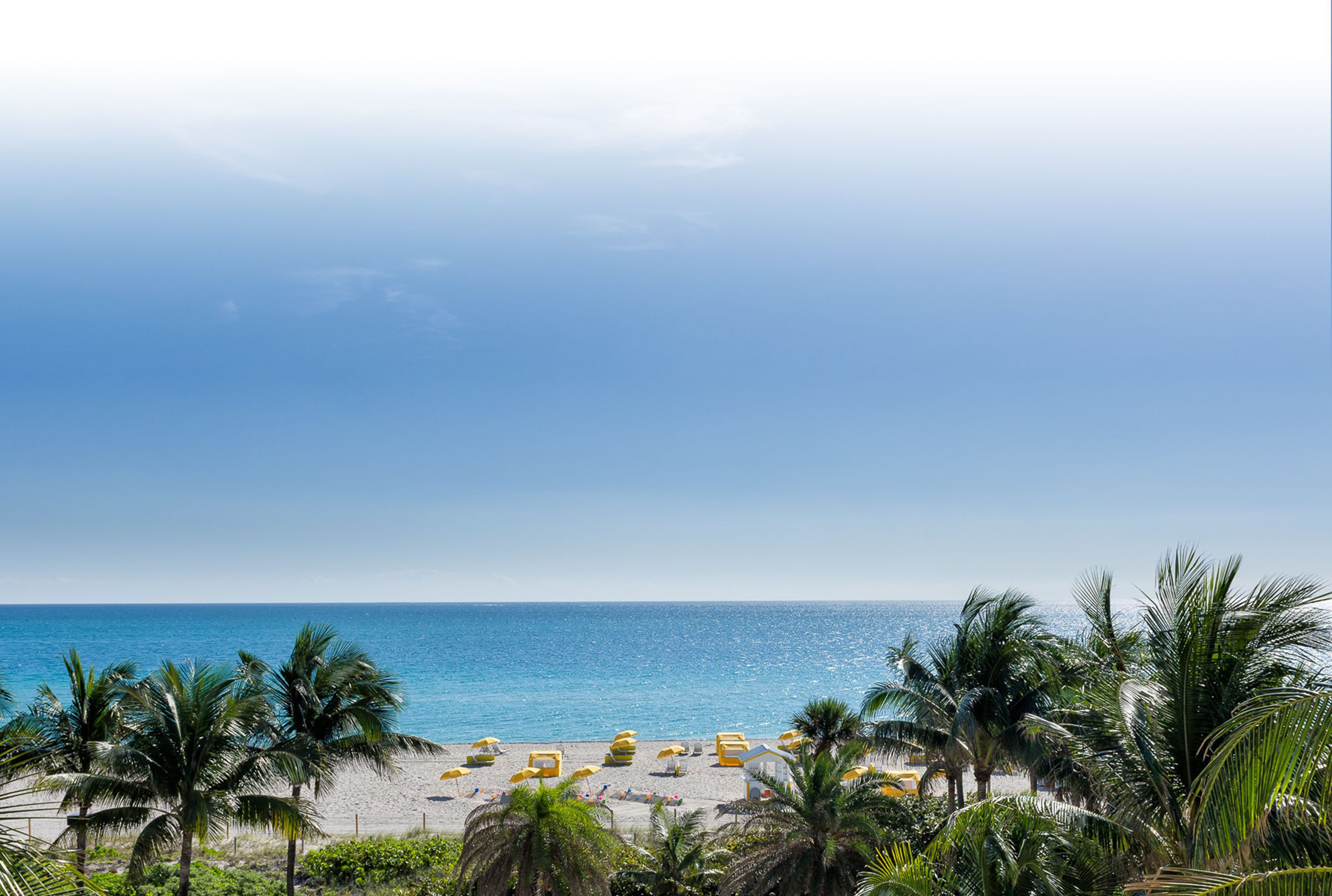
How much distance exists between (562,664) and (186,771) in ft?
304

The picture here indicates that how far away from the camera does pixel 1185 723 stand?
885 centimetres

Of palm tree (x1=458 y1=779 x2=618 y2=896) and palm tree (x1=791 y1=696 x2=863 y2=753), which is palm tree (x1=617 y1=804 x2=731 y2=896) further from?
palm tree (x1=791 y1=696 x2=863 y2=753)

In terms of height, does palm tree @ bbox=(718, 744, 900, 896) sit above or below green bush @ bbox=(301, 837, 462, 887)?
above

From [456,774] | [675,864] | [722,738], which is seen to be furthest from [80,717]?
[722,738]

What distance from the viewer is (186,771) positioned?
1582cm

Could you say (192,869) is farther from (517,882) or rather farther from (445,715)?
(445,715)

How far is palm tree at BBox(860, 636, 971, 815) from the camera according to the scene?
18.7m

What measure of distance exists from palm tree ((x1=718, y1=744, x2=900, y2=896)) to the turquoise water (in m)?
44.2

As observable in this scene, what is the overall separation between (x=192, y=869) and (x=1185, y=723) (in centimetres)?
2222

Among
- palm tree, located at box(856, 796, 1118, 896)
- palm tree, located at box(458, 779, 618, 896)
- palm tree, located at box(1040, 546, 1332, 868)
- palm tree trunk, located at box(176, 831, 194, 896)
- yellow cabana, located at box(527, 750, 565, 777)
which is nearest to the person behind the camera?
palm tree, located at box(1040, 546, 1332, 868)

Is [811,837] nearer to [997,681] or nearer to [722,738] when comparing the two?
[997,681]

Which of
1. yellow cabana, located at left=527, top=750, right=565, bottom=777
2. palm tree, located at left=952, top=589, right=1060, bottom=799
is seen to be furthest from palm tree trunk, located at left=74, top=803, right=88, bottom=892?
yellow cabana, located at left=527, top=750, right=565, bottom=777

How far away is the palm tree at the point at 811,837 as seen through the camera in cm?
1602

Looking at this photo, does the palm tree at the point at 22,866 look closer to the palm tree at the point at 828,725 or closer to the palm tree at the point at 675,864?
the palm tree at the point at 675,864
